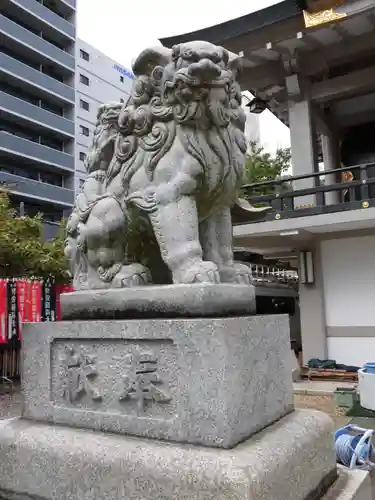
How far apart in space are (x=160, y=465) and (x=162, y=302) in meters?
0.60

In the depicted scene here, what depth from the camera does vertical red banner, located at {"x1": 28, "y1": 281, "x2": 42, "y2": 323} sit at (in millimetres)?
9000

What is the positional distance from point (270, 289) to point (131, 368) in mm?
10985

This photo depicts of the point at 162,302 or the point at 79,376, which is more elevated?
the point at 162,302

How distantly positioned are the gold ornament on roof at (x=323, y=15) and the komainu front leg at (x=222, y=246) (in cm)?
601

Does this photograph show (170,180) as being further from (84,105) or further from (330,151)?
(84,105)

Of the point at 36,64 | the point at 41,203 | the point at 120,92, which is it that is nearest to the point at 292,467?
the point at 41,203

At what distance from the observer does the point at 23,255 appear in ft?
33.0

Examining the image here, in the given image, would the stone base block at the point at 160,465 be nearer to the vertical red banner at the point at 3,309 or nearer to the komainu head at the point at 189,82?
the komainu head at the point at 189,82

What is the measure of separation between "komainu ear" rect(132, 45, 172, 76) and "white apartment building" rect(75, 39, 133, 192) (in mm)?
30764

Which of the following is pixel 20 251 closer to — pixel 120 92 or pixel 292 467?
pixel 292 467

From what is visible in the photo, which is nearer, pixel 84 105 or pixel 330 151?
pixel 330 151

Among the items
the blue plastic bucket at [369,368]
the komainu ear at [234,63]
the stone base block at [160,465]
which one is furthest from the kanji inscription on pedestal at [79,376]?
the blue plastic bucket at [369,368]

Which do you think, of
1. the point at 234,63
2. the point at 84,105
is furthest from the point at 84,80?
the point at 234,63

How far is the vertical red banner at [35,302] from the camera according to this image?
900cm
